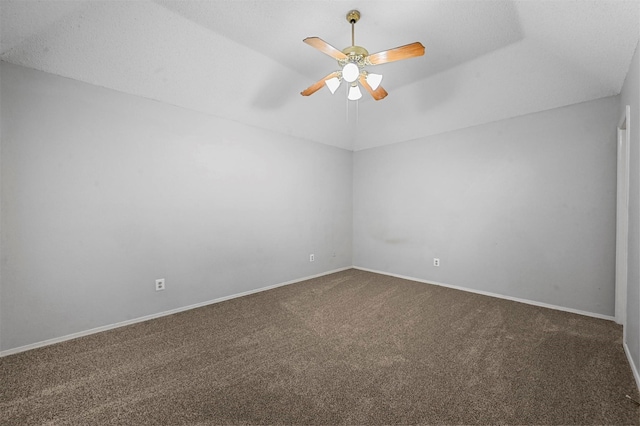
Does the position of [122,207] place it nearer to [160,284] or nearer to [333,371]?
[160,284]

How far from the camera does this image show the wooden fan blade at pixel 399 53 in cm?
188

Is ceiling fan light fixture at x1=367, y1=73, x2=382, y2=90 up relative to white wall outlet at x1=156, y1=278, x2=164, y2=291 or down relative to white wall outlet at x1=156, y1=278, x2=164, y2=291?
up

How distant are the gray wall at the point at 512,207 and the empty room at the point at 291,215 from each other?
0.09ft

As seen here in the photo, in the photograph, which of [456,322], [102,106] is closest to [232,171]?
[102,106]

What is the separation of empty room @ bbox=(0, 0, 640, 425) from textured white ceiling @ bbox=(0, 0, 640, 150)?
21 millimetres

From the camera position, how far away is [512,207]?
3555mm

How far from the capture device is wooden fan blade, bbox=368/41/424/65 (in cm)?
188

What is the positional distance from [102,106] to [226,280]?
2416 millimetres

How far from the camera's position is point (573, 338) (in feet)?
8.07

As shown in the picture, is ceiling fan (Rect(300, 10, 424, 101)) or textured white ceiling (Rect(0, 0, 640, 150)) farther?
textured white ceiling (Rect(0, 0, 640, 150))

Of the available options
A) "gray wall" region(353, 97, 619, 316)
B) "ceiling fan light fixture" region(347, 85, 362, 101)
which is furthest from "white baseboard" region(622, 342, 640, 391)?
"ceiling fan light fixture" region(347, 85, 362, 101)

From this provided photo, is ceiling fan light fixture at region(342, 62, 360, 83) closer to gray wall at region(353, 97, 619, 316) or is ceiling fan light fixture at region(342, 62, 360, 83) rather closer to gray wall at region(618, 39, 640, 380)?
gray wall at region(618, 39, 640, 380)

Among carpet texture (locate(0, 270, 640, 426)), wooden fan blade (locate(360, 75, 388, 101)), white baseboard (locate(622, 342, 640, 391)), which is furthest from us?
wooden fan blade (locate(360, 75, 388, 101))

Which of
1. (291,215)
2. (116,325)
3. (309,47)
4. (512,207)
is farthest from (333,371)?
(512,207)
